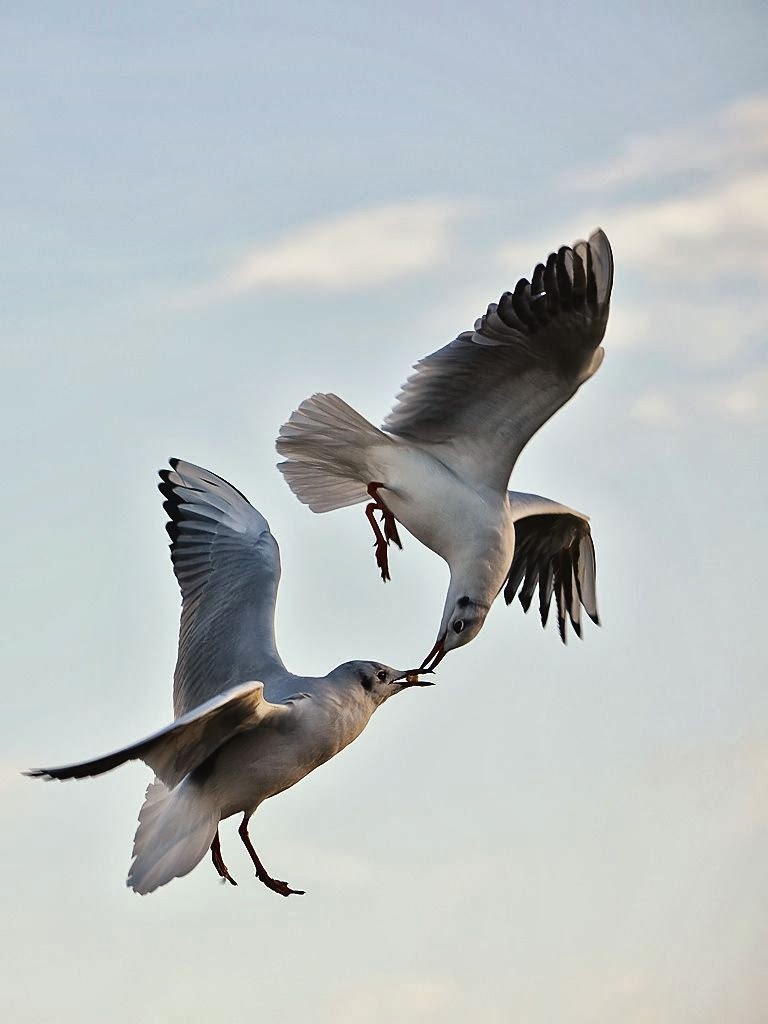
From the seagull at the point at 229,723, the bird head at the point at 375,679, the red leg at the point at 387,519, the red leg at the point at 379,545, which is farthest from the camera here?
the red leg at the point at 387,519

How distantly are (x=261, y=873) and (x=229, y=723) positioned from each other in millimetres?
1056

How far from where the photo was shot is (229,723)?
8.17 metres

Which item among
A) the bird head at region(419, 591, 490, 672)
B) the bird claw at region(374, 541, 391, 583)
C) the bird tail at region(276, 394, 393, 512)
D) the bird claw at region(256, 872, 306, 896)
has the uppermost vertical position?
the bird tail at region(276, 394, 393, 512)

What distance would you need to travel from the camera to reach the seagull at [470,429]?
959 centimetres

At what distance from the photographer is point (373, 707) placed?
8.77 meters

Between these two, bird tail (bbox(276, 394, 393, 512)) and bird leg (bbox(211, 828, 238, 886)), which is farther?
bird tail (bbox(276, 394, 393, 512))

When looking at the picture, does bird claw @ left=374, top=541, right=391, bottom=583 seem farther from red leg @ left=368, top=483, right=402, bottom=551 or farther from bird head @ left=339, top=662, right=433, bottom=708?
bird head @ left=339, top=662, right=433, bottom=708

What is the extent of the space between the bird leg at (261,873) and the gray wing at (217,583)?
0.54 metres

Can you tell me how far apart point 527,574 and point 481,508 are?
2.03 metres

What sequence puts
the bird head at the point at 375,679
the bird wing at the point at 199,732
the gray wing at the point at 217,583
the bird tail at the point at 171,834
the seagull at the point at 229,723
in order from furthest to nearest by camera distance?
the gray wing at the point at 217,583 → the bird head at the point at 375,679 → the bird tail at the point at 171,834 → the seagull at the point at 229,723 → the bird wing at the point at 199,732

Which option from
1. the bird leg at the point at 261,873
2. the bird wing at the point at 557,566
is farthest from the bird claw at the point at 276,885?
the bird wing at the point at 557,566

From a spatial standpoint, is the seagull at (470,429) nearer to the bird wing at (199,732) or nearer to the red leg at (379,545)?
the red leg at (379,545)

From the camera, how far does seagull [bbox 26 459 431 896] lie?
8.08 meters

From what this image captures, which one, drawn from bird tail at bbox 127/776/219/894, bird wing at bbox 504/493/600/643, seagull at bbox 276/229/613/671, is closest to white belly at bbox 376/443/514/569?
seagull at bbox 276/229/613/671
